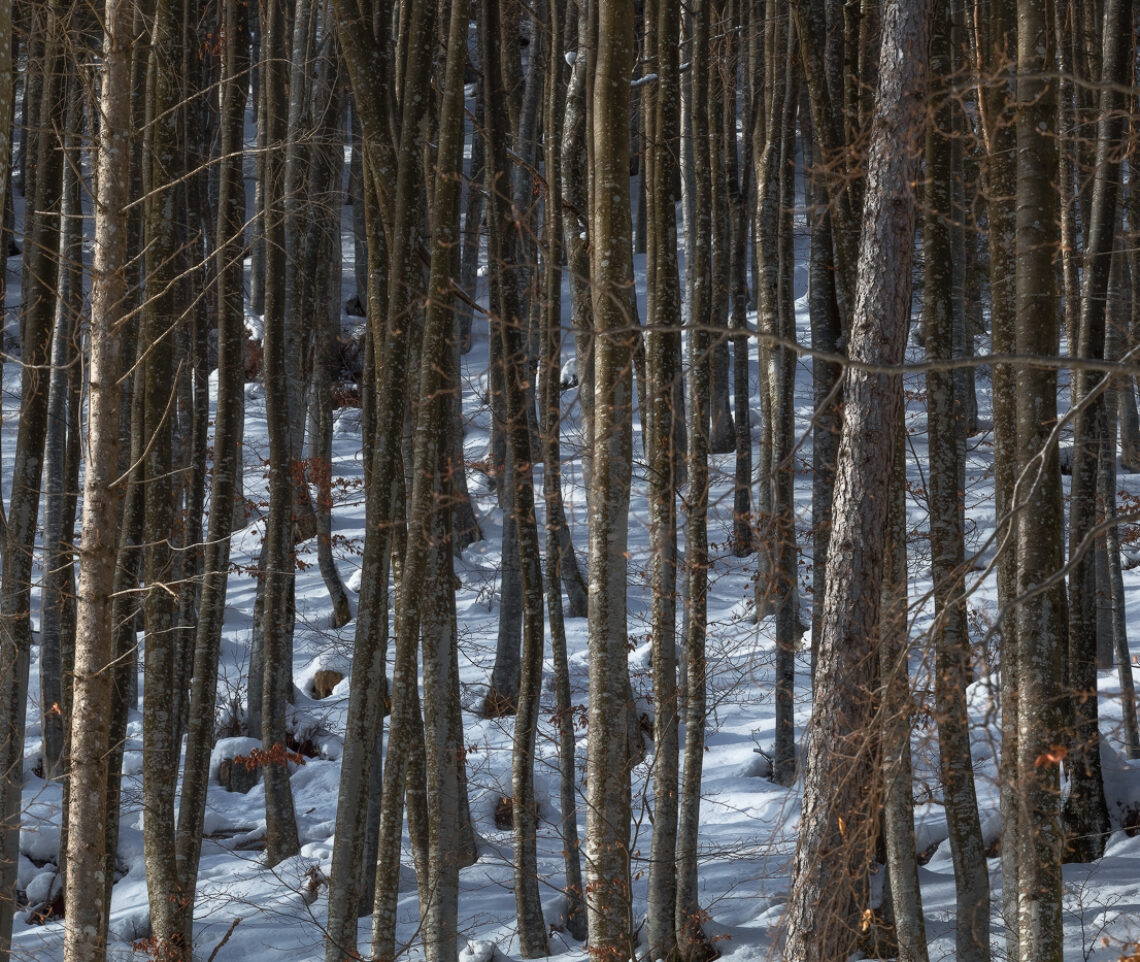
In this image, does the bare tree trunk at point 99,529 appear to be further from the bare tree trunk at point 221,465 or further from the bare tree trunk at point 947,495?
the bare tree trunk at point 947,495

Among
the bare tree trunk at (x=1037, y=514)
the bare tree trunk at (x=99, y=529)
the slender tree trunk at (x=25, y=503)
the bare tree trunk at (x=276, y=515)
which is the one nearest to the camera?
the bare tree trunk at (x=1037, y=514)

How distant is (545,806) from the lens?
40.5ft

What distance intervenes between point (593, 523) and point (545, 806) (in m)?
7.22

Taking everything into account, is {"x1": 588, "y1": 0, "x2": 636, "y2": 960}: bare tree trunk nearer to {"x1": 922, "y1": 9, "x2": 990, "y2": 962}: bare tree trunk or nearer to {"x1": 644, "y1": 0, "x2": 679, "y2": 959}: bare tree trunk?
{"x1": 644, "y1": 0, "x2": 679, "y2": 959}: bare tree trunk

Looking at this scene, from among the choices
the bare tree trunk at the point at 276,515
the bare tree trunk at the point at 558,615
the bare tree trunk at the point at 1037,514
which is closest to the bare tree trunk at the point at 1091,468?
the bare tree trunk at the point at 1037,514

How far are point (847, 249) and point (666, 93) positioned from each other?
5.91ft

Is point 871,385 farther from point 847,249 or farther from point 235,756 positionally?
point 235,756

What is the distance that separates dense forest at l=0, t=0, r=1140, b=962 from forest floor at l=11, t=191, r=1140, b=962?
0.07 metres

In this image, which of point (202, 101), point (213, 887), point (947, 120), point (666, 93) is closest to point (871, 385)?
point (666, 93)

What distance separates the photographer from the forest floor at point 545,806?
9.27 meters

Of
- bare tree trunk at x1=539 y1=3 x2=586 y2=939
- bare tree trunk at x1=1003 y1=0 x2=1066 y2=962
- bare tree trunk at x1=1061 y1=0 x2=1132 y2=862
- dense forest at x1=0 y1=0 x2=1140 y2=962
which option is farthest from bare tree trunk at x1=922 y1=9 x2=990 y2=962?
bare tree trunk at x1=539 y1=3 x2=586 y2=939

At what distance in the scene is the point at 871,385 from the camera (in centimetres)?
599

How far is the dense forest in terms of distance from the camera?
231 inches

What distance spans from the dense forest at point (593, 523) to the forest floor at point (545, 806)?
0.07m
